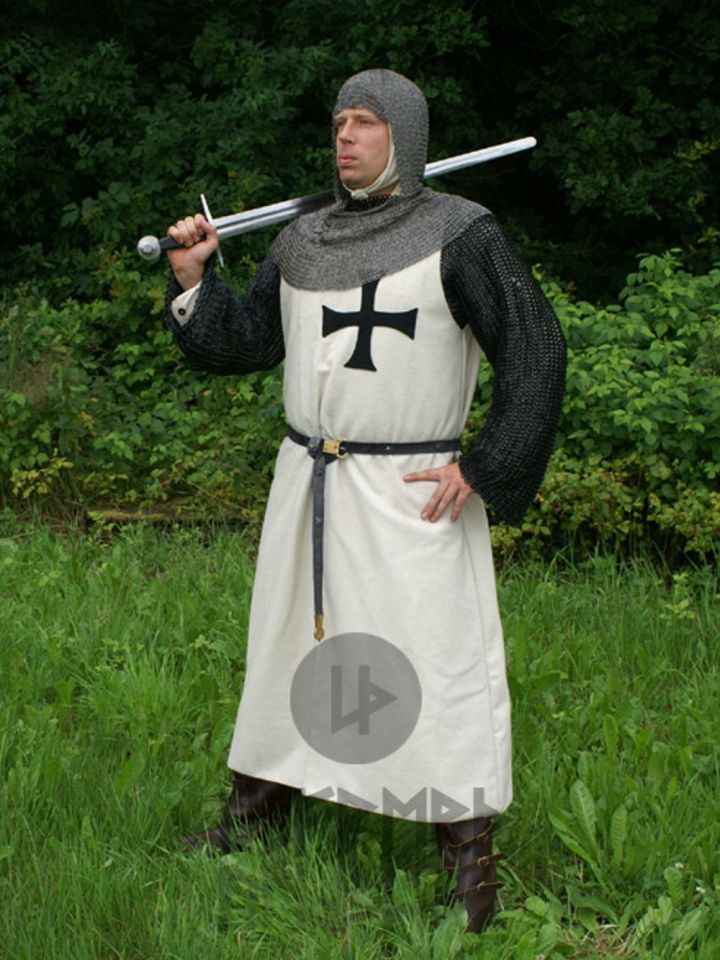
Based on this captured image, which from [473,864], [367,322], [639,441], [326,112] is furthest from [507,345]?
[326,112]

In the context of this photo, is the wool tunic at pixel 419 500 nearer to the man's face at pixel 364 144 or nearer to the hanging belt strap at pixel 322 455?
the hanging belt strap at pixel 322 455

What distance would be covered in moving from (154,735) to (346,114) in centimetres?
182

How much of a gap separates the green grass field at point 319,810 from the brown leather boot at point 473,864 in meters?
0.06

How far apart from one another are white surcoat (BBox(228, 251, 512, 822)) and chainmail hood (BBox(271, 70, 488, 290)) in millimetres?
36

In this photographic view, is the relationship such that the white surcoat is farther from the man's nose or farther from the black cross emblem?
the man's nose

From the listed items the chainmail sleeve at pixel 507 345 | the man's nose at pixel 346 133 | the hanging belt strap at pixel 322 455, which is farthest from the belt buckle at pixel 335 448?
the man's nose at pixel 346 133

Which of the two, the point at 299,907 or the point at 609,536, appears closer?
the point at 299,907

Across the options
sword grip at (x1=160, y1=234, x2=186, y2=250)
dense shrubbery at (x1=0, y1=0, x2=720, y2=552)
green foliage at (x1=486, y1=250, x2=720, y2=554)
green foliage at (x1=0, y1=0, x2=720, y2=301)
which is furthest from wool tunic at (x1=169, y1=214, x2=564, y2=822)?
green foliage at (x1=0, y1=0, x2=720, y2=301)

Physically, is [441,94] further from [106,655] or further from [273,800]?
[273,800]

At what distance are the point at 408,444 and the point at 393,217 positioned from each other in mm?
454

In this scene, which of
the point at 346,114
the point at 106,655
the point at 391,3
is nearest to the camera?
the point at 346,114

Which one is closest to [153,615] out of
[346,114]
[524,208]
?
[346,114]

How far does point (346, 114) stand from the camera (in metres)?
2.73

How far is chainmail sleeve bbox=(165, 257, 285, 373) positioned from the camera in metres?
2.96
